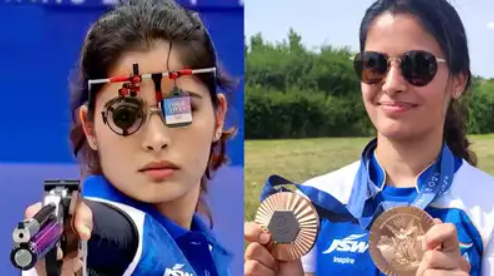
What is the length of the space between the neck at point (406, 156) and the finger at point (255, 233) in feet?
1.62

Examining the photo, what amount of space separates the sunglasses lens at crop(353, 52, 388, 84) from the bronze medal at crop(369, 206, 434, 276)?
47 cm

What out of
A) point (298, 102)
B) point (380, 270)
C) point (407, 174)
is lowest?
point (380, 270)

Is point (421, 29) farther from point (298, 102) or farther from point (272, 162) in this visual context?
point (272, 162)

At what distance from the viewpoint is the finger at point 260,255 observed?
2615mm

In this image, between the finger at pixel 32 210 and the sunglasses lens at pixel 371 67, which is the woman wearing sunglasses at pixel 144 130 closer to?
the finger at pixel 32 210

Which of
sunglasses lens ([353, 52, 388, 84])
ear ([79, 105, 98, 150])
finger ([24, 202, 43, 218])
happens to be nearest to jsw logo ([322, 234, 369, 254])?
sunglasses lens ([353, 52, 388, 84])

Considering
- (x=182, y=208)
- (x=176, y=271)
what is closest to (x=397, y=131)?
(x=182, y=208)

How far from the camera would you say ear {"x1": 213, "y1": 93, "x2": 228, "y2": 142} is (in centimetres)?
264

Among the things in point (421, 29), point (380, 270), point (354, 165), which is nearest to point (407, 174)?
point (354, 165)

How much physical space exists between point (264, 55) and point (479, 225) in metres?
0.97

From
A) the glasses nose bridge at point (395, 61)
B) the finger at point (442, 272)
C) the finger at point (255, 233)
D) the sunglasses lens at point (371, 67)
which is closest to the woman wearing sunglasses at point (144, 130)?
the finger at point (255, 233)

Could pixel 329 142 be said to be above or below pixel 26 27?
below

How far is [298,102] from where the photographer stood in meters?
2.59

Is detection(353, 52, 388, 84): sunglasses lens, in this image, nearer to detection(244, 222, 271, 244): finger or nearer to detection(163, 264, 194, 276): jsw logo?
detection(244, 222, 271, 244): finger
